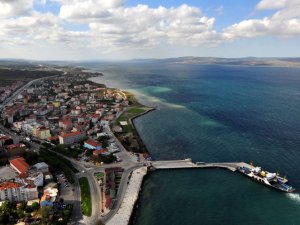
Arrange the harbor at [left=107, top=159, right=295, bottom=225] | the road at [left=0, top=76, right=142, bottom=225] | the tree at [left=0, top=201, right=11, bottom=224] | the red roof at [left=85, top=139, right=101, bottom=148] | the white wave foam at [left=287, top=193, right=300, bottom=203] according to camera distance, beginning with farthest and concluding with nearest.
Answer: the red roof at [left=85, top=139, right=101, bottom=148] → the white wave foam at [left=287, top=193, right=300, bottom=203] → the harbor at [left=107, top=159, right=295, bottom=225] → the road at [left=0, top=76, right=142, bottom=225] → the tree at [left=0, top=201, right=11, bottom=224]

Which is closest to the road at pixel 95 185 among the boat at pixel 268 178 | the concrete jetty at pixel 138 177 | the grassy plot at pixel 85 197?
the grassy plot at pixel 85 197

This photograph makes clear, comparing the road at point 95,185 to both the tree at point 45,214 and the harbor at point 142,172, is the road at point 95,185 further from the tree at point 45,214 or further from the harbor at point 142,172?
the tree at point 45,214

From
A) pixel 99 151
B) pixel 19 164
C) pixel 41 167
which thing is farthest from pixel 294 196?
pixel 19 164

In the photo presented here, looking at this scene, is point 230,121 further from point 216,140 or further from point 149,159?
point 149,159

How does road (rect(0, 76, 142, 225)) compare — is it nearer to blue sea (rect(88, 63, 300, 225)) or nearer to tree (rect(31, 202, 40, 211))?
blue sea (rect(88, 63, 300, 225))

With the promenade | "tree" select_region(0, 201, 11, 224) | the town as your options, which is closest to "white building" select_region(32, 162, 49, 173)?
the town

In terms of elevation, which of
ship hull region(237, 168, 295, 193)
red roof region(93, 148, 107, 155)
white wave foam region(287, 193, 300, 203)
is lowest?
white wave foam region(287, 193, 300, 203)

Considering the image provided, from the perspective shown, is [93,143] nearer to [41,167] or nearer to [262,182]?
[41,167]
